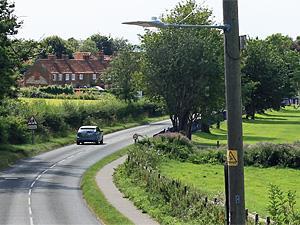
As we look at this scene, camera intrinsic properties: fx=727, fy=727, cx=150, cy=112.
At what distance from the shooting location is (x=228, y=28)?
40.0 ft

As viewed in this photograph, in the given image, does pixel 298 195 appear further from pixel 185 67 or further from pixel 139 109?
pixel 139 109

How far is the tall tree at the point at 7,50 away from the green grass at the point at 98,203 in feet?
26.9

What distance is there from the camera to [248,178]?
4156 centimetres

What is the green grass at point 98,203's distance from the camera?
25406 mm

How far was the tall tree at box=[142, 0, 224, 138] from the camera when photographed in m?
61.2

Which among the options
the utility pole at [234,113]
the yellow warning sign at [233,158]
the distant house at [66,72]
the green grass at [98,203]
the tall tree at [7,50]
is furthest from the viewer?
the distant house at [66,72]

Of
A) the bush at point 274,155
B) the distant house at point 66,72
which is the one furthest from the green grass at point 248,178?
the distant house at point 66,72

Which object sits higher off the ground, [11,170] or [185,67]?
[185,67]

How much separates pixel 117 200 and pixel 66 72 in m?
133

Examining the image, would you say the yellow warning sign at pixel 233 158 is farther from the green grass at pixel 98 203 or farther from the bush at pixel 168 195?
the green grass at pixel 98 203

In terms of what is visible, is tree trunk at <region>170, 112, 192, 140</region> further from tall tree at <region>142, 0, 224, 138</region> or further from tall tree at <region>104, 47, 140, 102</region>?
tall tree at <region>104, 47, 140, 102</region>

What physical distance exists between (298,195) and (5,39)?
937 inches

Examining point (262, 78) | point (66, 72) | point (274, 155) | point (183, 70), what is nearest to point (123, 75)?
point (262, 78)

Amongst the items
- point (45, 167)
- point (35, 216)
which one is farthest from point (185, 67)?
point (35, 216)
